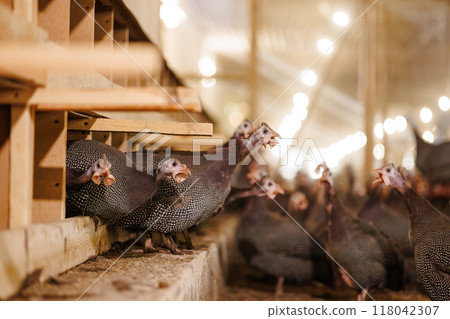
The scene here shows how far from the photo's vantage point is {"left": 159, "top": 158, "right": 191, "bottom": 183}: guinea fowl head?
10.0 ft

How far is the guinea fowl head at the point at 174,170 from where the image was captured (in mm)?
3062

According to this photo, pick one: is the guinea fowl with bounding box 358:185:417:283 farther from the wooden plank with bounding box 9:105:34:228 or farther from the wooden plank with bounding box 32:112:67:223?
the wooden plank with bounding box 9:105:34:228

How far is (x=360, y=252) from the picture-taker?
3850mm

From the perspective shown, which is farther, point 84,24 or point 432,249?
point 84,24

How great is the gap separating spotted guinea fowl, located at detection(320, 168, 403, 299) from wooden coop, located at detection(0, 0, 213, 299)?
163 cm

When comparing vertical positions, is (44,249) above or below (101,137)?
below

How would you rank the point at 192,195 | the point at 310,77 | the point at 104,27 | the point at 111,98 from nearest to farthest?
the point at 111,98
the point at 192,195
the point at 104,27
the point at 310,77

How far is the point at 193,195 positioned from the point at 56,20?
1.38m

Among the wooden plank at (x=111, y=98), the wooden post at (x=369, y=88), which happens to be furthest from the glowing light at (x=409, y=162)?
the wooden plank at (x=111, y=98)

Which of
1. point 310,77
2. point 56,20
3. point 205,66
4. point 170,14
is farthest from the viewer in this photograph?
point 205,66

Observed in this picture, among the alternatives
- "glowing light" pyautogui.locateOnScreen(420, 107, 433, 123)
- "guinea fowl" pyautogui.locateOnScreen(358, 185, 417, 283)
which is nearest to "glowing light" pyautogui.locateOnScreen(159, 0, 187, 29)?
"guinea fowl" pyautogui.locateOnScreen(358, 185, 417, 283)

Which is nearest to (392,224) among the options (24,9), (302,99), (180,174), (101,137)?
(180,174)

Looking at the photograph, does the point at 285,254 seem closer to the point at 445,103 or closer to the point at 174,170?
the point at 174,170
